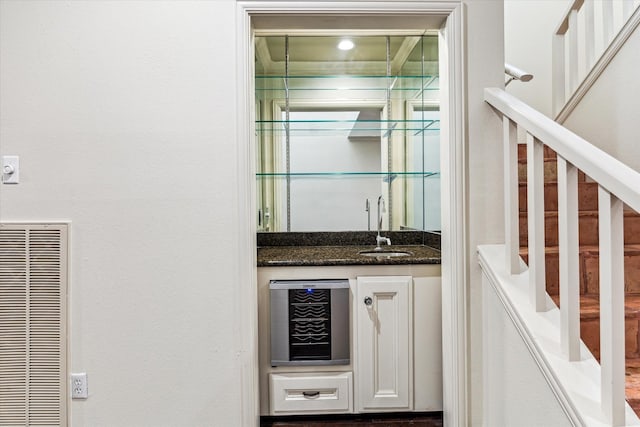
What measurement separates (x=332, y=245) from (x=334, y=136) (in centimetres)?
84

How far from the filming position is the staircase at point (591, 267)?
5.04 feet

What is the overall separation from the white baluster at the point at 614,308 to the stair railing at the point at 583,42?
1.82m

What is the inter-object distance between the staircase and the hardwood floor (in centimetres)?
103

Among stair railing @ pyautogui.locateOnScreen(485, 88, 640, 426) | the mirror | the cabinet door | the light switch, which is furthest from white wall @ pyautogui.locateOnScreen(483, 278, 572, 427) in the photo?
the light switch

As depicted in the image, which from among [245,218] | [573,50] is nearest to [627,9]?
[573,50]

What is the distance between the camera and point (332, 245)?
3107 mm

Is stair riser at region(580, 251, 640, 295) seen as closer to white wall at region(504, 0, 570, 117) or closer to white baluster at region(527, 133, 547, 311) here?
white baluster at region(527, 133, 547, 311)

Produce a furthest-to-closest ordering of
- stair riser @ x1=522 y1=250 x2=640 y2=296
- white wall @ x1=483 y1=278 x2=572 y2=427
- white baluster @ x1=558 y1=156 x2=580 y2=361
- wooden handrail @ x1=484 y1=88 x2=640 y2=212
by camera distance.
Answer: stair riser @ x1=522 y1=250 x2=640 y2=296 → white wall @ x1=483 y1=278 x2=572 y2=427 → white baluster @ x1=558 y1=156 x2=580 y2=361 → wooden handrail @ x1=484 y1=88 x2=640 y2=212

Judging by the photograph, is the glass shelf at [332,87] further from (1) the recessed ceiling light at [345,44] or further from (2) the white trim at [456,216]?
(2) the white trim at [456,216]

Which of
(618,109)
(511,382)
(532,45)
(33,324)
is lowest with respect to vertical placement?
(511,382)

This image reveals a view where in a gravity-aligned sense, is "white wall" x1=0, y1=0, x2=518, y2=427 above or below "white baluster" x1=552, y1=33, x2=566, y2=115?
below

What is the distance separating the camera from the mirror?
3.18 m

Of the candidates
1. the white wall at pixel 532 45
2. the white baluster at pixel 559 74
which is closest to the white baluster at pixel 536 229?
the white baluster at pixel 559 74

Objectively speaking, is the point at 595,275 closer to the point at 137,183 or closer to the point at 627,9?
the point at 627,9
